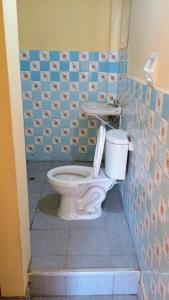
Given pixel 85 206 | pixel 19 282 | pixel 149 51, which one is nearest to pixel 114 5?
pixel 149 51

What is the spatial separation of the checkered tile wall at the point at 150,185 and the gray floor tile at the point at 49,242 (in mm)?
486

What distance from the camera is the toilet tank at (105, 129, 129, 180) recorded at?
2016mm

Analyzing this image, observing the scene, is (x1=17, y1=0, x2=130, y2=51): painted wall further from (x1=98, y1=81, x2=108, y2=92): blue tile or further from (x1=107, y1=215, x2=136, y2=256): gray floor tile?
(x1=107, y1=215, x2=136, y2=256): gray floor tile

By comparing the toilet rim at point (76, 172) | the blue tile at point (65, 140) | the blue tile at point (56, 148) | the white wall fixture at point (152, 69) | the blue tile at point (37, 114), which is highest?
the white wall fixture at point (152, 69)

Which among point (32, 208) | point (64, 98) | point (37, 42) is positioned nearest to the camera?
point (32, 208)

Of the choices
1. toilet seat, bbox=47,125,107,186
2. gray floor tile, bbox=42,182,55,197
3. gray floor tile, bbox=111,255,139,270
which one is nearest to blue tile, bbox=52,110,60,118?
gray floor tile, bbox=42,182,55,197

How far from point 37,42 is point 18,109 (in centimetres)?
179

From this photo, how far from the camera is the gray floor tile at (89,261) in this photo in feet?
5.40

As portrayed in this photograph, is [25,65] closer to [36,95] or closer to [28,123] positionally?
[36,95]

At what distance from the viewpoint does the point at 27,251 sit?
5.24ft

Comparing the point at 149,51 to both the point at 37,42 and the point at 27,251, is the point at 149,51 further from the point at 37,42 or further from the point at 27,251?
the point at 37,42

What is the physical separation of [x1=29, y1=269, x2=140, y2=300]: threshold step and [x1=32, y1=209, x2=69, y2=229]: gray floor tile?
1.59 ft

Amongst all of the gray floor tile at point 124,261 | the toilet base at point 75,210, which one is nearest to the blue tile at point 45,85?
the toilet base at point 75,210

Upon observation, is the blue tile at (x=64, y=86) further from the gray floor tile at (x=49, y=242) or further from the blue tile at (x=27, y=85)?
the gray floor tile at (x=49, y=242)
